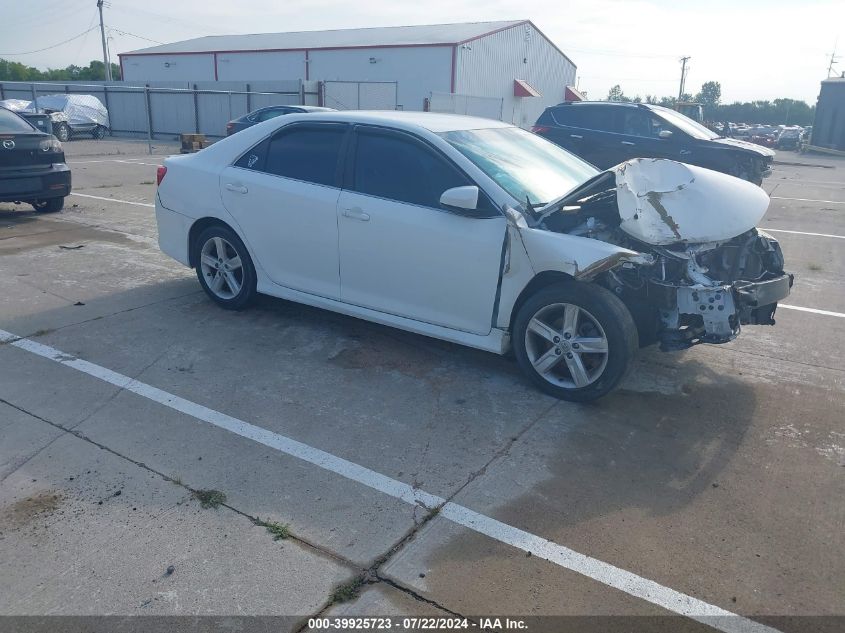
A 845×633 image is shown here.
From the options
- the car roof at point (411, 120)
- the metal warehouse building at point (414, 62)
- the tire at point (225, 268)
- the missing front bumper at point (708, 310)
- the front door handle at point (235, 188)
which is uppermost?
the metal warehouse building at point (414, 62)

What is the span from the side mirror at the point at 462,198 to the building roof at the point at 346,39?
92.9 feet

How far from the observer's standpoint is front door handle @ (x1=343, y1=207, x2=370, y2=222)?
202 inches

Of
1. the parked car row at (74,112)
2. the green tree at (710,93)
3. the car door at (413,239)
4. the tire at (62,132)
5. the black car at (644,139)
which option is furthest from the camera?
the green tree at (710,93)

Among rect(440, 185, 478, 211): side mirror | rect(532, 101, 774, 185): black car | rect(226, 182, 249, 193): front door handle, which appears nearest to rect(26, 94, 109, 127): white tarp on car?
rect(532, 101, 774, 185): black car

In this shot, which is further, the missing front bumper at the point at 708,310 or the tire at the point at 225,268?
the tire at the point at 225,268

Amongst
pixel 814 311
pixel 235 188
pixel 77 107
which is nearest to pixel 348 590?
pixel 235 188

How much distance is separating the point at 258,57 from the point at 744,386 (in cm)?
3581

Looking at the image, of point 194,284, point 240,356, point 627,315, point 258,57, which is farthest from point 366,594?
point 258,57

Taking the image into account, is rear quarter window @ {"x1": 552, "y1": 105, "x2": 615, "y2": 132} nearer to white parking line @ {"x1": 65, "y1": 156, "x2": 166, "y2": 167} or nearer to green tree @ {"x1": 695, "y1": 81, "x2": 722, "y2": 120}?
white parking line @ {"x1": 65, "y1": 156, "x2": 166, "y2": 167}

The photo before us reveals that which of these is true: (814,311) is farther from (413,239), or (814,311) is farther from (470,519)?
(470,519)

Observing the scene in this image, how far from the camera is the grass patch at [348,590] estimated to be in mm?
2818

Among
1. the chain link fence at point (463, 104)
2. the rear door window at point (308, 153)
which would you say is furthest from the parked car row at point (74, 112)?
the rear door window at point (308, 153)

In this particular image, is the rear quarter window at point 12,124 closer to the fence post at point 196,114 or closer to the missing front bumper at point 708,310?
the missing front bumper at point 708,310

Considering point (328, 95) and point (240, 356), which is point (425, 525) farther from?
point (328, 95)
